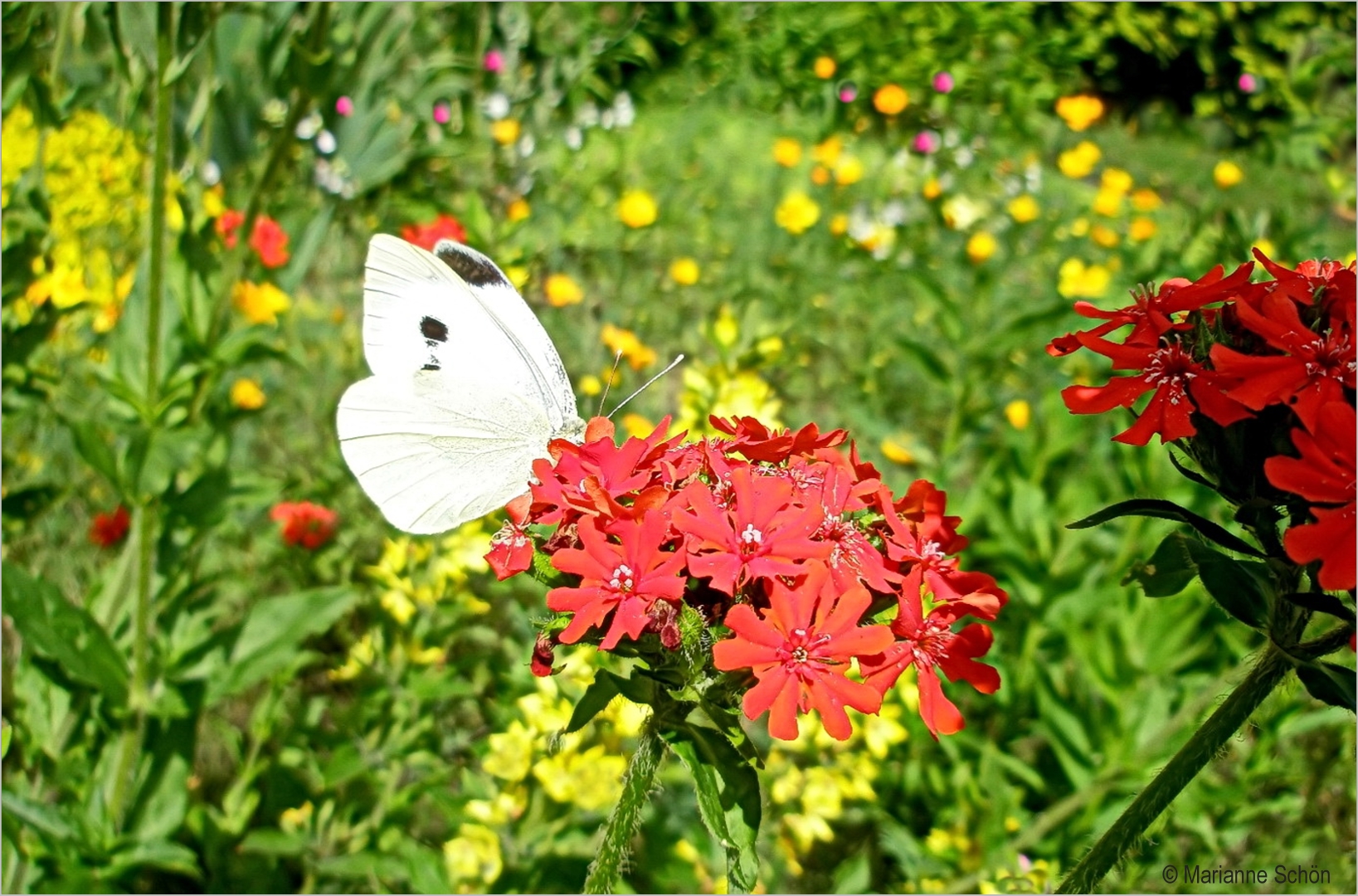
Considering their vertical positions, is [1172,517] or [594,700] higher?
[1172,517]

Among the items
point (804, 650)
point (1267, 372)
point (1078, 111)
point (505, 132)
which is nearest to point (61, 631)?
point (804, 650)

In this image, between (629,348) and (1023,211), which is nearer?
(629,348)

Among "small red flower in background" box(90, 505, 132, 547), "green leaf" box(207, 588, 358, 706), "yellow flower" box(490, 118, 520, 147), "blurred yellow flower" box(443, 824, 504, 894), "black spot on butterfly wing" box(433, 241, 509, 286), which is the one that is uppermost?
"black spot on butterfly wing" box(433, 241, 509, 286)

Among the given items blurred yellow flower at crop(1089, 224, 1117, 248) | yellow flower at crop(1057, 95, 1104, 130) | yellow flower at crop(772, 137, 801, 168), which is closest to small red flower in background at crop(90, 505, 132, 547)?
yellow flower at crop(772, 137, 801, 168)

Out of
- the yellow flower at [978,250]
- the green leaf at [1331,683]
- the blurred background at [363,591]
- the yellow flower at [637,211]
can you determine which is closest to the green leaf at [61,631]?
the blurred background at [363,591]

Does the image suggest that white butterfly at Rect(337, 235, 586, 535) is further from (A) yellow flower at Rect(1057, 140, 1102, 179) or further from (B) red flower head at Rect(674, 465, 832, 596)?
(A) yellow flower at Rect(1057, 140, 1102, 179)

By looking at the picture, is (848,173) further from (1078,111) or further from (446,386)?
(446,386)

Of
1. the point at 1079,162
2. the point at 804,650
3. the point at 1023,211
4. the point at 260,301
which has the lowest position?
the point at 1079,162
